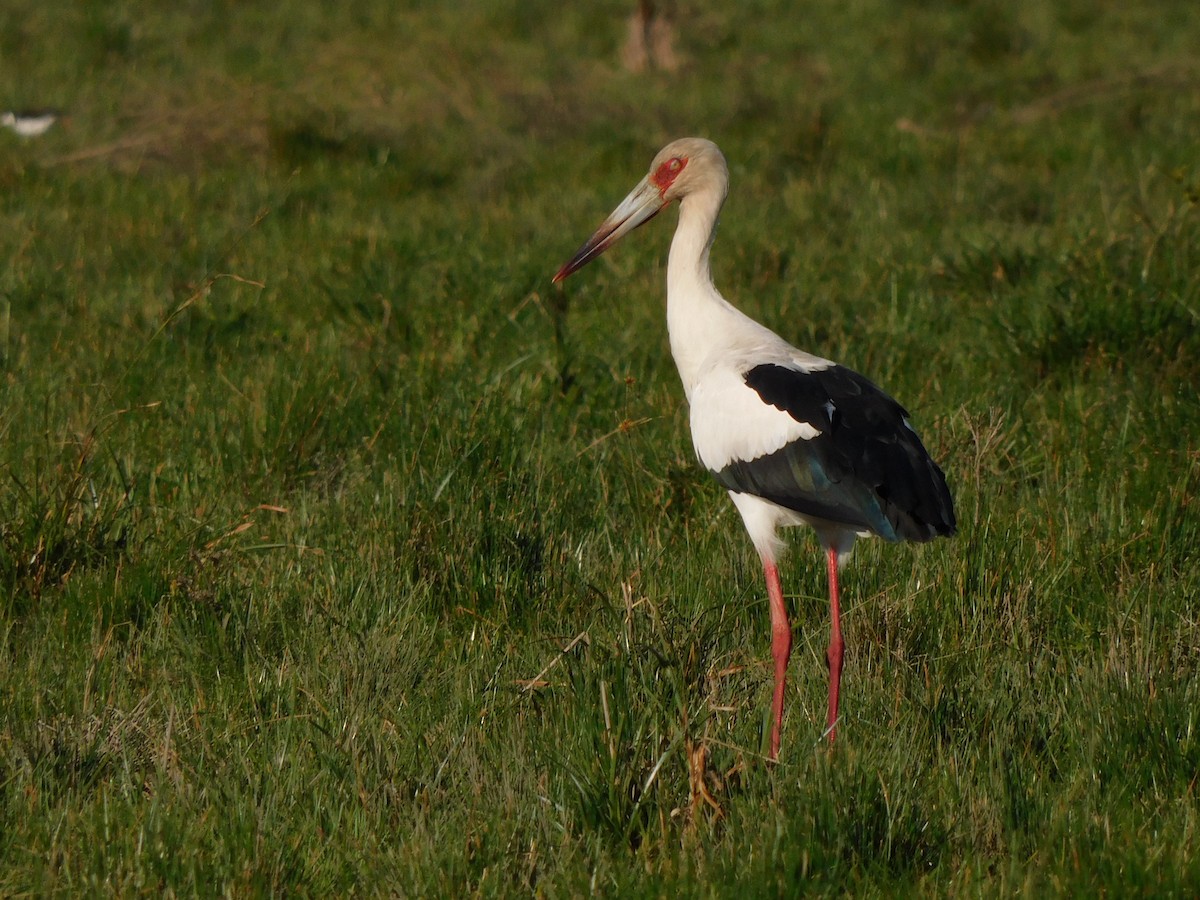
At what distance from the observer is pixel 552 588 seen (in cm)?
373

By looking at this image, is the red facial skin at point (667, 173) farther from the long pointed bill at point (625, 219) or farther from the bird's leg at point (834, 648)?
the bird's leg at point (834, 648)

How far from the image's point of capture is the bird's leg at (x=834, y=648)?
3207 millimetres

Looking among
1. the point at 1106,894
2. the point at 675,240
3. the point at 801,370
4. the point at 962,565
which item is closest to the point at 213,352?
the point at 675,240

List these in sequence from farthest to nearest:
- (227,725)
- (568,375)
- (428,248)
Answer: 1. (428,248)
2. (568,375)
3. (227,725)

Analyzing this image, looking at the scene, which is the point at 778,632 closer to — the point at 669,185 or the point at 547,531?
the point at 547,531

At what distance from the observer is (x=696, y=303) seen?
13.7ft

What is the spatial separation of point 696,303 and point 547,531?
0.76 meters

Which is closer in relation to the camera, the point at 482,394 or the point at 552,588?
the point at 552,588

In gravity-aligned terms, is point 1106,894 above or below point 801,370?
below

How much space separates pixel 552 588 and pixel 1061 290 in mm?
2619

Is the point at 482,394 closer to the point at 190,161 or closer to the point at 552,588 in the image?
the point at 552,588

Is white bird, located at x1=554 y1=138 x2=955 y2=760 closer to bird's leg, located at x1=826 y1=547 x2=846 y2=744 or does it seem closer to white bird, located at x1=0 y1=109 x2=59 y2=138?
bird's leg, located at x1=826 y1=547 x2=846 y2=744

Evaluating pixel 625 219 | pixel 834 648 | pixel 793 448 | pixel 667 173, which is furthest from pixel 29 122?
pixel 834 648

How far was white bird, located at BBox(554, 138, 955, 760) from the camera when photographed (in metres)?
3.38
